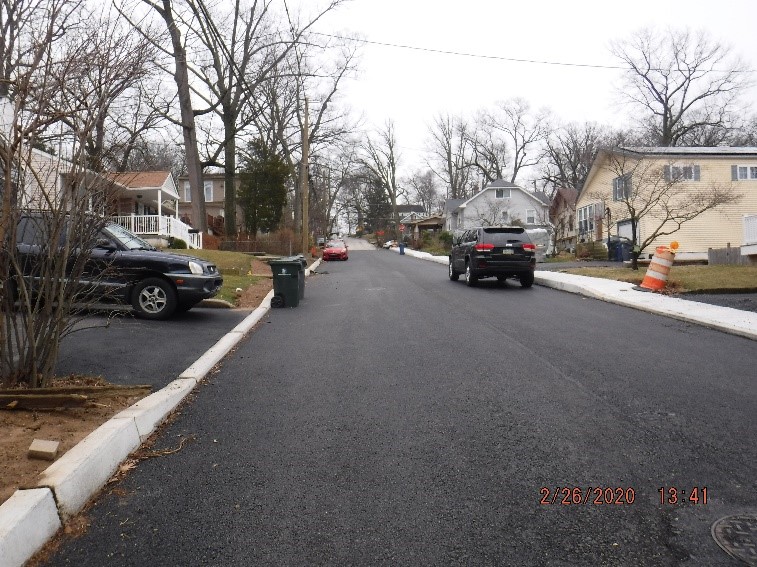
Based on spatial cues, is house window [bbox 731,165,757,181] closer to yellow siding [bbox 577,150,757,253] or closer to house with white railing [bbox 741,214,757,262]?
yellow siding [bbox 577,150,757,253]

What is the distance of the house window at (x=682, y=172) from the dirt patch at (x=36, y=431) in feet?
98.7

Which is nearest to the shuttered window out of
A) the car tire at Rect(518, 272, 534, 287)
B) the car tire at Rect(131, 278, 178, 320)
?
the car tire at Rect(518, 272, 534, 287)

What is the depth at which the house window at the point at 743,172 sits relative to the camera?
1267 inches

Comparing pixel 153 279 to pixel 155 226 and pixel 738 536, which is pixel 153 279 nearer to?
pixel 738 536

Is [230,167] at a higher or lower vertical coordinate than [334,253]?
higher

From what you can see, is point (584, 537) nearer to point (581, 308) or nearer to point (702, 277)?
point (581, 308)

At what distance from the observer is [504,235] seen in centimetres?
1733

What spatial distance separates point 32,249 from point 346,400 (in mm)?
3050

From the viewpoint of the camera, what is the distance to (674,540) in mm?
3062

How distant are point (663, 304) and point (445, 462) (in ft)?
32.2

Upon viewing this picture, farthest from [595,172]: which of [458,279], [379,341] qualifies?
[379,341]

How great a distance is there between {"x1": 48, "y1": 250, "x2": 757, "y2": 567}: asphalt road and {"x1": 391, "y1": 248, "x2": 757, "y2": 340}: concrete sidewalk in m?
2.09

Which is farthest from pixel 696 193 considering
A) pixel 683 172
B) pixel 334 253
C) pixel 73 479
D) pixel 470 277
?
pixel 73 479
